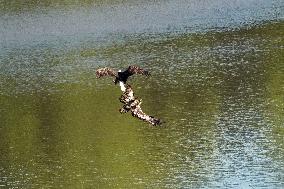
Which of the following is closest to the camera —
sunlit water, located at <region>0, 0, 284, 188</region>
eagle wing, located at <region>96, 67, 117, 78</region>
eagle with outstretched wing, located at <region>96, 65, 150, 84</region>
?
eagle with outstretched wing, located at <region>96, 65, 150, 84</region>

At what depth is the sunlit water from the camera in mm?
30547

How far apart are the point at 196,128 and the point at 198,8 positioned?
2480 cm

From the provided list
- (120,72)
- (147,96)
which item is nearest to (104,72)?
(120,72)

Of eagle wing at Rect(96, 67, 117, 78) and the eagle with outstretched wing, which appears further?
eagle wing at Rect(96, 67, 117, 78)

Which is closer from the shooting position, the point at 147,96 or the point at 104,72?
the point at 104,72

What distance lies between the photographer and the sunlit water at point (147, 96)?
30547 millimetres

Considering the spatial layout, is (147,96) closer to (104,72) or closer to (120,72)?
(120,72)

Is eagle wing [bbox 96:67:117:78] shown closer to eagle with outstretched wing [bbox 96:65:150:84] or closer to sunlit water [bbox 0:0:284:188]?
eagle with outstretched wing [bbox 96:65:150:84]

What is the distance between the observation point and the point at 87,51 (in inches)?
1978

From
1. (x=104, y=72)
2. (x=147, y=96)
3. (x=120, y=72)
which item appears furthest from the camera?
(x=147, y=96)

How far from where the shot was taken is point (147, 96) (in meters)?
41.1

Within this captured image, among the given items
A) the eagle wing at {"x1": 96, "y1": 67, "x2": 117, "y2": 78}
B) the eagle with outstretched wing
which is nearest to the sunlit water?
the eagle with outstretched wing

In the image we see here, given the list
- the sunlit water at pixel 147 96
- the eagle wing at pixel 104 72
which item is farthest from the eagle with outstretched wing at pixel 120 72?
the sunlit water at pixel 147 96

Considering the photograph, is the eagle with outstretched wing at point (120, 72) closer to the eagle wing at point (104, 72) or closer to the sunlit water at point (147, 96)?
the eagle wing at point (104, 72)
